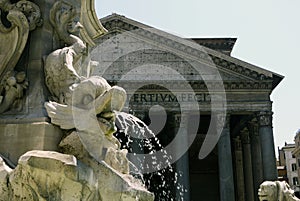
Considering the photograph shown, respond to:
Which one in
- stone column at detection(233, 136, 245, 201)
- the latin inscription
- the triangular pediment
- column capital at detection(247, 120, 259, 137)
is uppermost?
the triangular pediment

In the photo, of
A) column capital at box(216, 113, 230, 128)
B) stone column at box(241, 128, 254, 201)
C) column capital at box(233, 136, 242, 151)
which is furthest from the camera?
column capital at box(233, 136, 242, 151)

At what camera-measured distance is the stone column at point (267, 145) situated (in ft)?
77.5

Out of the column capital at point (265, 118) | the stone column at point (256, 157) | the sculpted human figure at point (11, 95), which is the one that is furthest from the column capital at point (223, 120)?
the sculpted human figure at point (11, 95)

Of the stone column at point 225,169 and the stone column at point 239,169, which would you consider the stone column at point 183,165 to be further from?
the stone column at point 239,169

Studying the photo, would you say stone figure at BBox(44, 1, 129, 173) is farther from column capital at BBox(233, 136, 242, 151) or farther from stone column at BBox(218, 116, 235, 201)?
column capital at BBox(233, 136, 242, 151)

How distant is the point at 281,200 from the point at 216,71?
68.9 feet

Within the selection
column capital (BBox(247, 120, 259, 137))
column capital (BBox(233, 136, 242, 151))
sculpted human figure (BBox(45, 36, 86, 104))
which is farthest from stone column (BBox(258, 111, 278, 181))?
sculpted human figure (BBox(45, 36, 86, 104))

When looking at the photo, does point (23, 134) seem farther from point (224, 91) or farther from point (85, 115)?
point (224, 91)

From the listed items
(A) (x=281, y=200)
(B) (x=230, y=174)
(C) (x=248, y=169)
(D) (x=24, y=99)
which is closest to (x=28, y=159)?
(D) (x=24, y=99)

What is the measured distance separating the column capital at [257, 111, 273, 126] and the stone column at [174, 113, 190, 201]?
14.1ft

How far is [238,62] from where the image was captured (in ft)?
83.7

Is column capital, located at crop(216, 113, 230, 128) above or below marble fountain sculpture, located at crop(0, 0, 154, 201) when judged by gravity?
above

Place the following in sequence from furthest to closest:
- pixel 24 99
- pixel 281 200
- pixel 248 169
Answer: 1. pixel 248 169
2. pixel 281 200
3. pixel 24 99

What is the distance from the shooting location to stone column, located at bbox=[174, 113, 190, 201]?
934 inches
